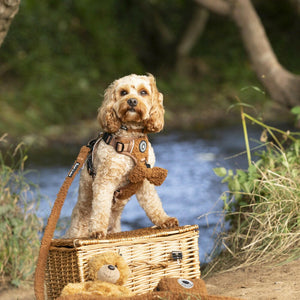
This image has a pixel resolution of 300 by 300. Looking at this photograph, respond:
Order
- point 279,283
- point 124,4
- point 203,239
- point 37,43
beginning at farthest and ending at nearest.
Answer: point 124,4, point 37,43, point 203,239, point 279,283

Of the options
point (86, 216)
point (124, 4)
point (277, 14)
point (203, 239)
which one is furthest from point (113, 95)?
point (277, 14)

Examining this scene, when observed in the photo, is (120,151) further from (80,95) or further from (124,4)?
(124,4)

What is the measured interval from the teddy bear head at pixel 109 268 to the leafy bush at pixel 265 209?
1.00 metres

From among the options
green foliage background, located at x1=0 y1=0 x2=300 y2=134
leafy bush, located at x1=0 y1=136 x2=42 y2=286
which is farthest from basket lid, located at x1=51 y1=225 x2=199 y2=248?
green foliage background, located at x1=0 y1=0 x2=300 y2=134

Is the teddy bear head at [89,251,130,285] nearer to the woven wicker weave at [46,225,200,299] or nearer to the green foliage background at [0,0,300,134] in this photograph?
the woven wicker weave at [46,225,200,299]

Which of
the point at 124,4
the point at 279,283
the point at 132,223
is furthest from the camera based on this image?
the point at 124,4

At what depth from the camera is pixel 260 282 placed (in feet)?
8.06

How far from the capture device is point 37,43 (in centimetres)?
924

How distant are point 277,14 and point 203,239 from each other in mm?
8814

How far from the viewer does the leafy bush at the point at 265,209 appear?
2.78 m

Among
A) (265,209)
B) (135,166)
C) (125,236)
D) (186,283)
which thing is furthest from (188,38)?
(186,283)

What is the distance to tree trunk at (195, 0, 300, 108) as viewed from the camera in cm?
391

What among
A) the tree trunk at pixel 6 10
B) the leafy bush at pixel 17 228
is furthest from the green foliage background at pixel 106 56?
the tree trunk at pixel 6 10

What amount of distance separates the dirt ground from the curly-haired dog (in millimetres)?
453
